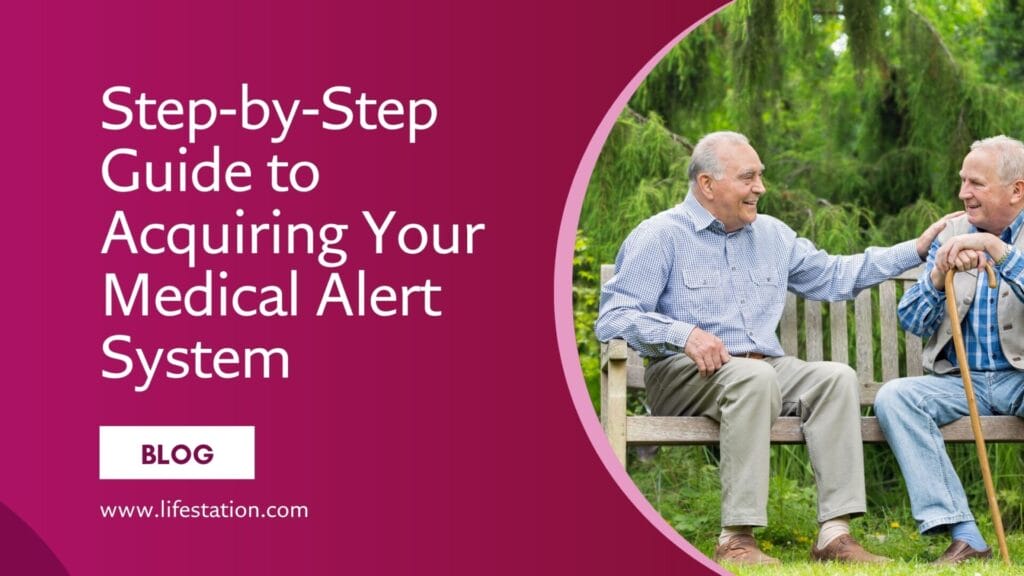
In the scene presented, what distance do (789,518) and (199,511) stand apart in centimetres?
227

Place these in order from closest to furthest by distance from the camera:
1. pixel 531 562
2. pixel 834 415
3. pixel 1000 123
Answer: pixel 531 562, pixel 834 415, pixel 1000 123

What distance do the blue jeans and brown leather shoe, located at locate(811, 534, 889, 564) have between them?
0.21 meters

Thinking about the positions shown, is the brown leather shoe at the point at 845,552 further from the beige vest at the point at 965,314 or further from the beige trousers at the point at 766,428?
the beige vest at the point at 965,314

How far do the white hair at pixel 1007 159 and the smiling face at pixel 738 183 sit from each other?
2.20 ft

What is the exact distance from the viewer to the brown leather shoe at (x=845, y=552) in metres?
3.96

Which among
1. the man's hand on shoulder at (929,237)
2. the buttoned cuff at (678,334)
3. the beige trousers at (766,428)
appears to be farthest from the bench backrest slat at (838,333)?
the buttoned cuff at (678,334)

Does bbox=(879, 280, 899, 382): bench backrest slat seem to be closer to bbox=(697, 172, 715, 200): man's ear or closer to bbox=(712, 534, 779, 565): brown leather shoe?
bbox=(697, 172, 715, 200): man's ear

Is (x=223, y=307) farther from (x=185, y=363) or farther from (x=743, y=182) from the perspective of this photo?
(x=743, y=182)

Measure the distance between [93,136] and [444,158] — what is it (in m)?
0.92

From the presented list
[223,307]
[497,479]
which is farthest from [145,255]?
[497,479]

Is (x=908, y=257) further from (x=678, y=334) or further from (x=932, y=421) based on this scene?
(x=678, y=334)

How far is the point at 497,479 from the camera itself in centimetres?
364

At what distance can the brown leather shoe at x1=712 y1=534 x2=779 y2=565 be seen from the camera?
3947 mm

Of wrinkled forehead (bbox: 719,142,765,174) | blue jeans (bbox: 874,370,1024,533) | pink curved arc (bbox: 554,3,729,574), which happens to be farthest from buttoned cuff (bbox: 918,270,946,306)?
pink curved arc (bbox: 554,3,729,574)
